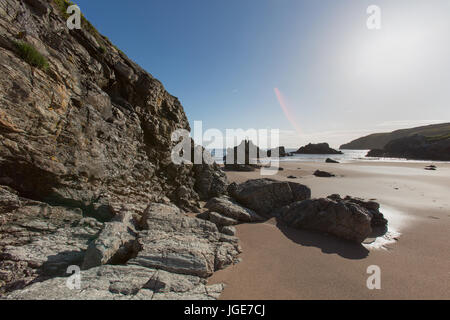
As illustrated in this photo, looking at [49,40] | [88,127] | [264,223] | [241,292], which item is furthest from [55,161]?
[264,223]

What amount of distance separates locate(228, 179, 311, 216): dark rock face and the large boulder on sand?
1.12 metres

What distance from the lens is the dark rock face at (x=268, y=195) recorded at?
833cm

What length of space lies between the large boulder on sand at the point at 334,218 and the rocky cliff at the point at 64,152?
354 centimetres

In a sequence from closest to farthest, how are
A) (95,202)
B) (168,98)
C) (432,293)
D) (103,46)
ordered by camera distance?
(432,293) → (95,202) → (103,46) → (168,98)

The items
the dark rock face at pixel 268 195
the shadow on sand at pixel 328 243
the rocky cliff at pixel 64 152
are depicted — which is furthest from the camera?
the dark rock face at pixel 268 195

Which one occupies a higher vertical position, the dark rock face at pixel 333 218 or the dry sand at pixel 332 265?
the dark rock face at pixel 333 218

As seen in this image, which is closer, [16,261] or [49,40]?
[16,261]

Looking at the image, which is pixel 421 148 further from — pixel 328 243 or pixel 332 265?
pixel 332 265

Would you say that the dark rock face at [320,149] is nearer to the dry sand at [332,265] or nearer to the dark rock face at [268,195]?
the dry sand at [332,265]

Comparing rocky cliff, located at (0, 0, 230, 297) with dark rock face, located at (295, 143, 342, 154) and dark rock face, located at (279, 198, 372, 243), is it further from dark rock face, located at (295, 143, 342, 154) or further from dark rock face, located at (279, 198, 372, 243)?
dark rock face, located at (295, 143, 342, 154)

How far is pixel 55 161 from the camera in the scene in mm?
4578

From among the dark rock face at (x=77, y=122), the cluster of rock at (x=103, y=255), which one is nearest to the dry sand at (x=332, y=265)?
the cluster of rock at (x=103, y=255)
